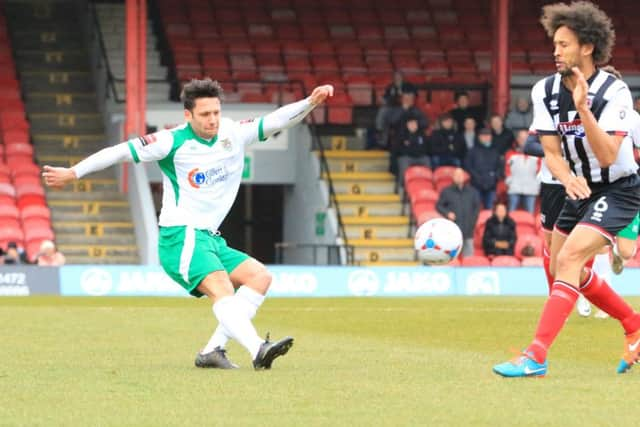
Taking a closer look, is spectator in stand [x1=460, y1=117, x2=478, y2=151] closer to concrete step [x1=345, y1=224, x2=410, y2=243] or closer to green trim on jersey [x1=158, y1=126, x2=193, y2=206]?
concrete step [x1=345, y1=224, x2=410, y2=243]

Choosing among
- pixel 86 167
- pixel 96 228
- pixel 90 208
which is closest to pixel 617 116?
pixel 86 167

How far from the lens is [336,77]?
106ft

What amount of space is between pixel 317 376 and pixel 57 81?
23.7m

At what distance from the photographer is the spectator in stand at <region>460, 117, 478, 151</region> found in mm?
28938

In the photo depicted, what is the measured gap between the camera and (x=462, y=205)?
1064 inches

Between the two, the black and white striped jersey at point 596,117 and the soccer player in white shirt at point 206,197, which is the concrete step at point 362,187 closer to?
the soccer player in white shirt at point 206,197

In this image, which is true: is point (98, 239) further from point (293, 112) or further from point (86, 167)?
point (86, 167)

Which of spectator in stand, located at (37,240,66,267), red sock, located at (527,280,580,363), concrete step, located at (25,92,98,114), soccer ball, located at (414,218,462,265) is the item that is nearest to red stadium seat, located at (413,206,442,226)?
spectator in stand, located at (37,240,66,267)

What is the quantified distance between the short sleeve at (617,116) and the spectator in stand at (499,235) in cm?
1695

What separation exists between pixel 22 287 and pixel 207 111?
1369 centimetres

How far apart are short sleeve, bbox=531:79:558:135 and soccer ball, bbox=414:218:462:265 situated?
1013 centimetres

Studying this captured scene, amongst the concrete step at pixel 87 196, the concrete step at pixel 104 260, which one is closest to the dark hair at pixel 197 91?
the concrete step at pixel 104 260

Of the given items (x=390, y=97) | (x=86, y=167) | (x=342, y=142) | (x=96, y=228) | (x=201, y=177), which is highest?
(x=86, y=167)

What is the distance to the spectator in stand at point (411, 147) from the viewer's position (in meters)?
28.6
